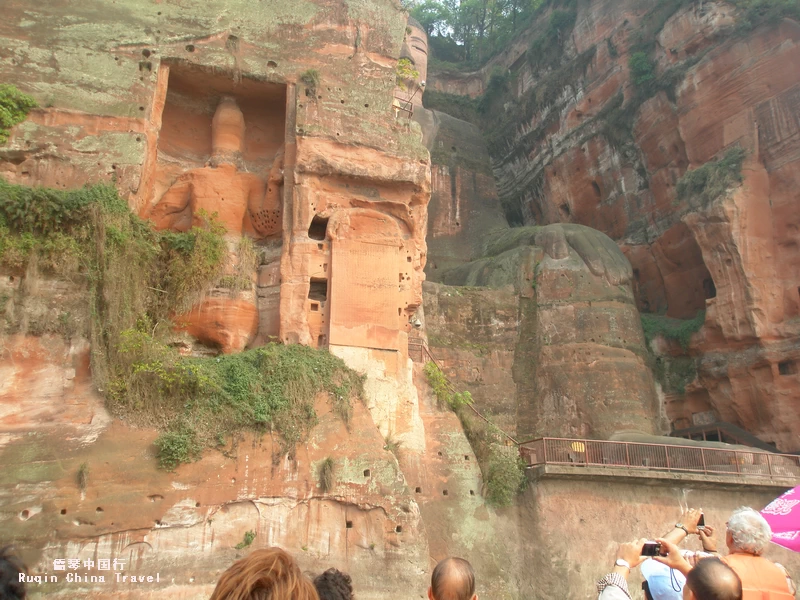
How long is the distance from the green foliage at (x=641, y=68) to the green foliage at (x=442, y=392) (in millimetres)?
16865

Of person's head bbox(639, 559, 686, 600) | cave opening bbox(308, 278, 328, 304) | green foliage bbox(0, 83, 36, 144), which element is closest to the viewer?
person's head bbox(639, 559, 686, 600)

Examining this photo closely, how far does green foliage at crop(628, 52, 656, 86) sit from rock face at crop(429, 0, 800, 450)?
16cm

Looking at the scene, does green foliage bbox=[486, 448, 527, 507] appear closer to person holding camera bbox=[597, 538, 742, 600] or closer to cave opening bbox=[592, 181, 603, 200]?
person holding camera bbox=[597, 538, 742, 600]

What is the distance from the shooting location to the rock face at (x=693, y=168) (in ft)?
75.4

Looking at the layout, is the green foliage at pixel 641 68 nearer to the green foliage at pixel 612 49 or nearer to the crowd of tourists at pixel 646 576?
the green foliage at pixel 612 49

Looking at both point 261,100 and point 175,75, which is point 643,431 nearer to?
point 261,100


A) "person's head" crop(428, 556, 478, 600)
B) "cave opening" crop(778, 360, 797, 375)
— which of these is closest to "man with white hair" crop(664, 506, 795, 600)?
"person's head" crop(428, 556, 478, 600)

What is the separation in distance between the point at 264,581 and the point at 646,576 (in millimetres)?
2626

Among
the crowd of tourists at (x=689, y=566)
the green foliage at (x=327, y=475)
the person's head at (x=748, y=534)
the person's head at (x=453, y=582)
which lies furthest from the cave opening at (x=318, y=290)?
the person's head at (x=453, y=582)

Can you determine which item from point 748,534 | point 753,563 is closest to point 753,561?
point 753,563

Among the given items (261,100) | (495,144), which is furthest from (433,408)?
(495,144)

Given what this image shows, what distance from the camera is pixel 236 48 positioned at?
1730 centimetres

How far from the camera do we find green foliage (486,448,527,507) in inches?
620

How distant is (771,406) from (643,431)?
13.0ft
